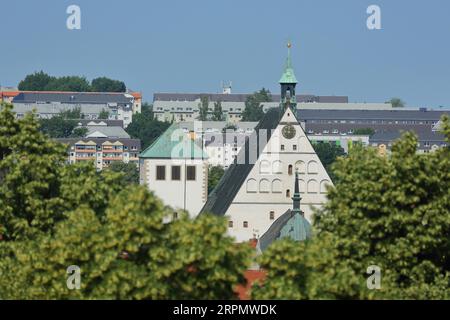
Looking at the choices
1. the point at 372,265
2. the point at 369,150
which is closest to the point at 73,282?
the point at 372,265

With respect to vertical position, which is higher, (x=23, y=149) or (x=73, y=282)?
(x=23, y=149)

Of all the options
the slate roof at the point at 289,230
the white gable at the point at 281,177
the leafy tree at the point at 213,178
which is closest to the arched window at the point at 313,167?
the white gable at the point at 281,177

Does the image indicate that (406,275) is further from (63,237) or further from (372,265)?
(63,237)

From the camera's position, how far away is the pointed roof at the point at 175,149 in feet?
347

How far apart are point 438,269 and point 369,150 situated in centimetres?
418

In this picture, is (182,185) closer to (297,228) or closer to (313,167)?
(313,167)

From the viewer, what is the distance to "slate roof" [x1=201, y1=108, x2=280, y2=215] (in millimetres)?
109062

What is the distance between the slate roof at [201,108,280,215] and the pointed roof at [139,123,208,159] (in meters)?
3.00

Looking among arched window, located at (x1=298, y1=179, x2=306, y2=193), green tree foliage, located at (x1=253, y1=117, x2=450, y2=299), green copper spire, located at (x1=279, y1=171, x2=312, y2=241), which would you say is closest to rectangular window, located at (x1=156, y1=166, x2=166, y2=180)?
arched window, located at (x1=298, y1=179, x2=306, y2=193)

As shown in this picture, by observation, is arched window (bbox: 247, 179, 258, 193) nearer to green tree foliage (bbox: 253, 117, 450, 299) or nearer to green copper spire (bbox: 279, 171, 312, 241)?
green copper spire (bbox: 279, 171, 312, 241)

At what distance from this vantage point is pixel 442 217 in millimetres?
47438

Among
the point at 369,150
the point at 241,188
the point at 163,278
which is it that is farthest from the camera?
the point at 241,188

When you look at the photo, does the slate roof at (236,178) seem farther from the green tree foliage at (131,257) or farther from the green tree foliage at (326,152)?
the green tree foliage at (131,257)

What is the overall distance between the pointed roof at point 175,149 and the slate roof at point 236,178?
9.83ft
